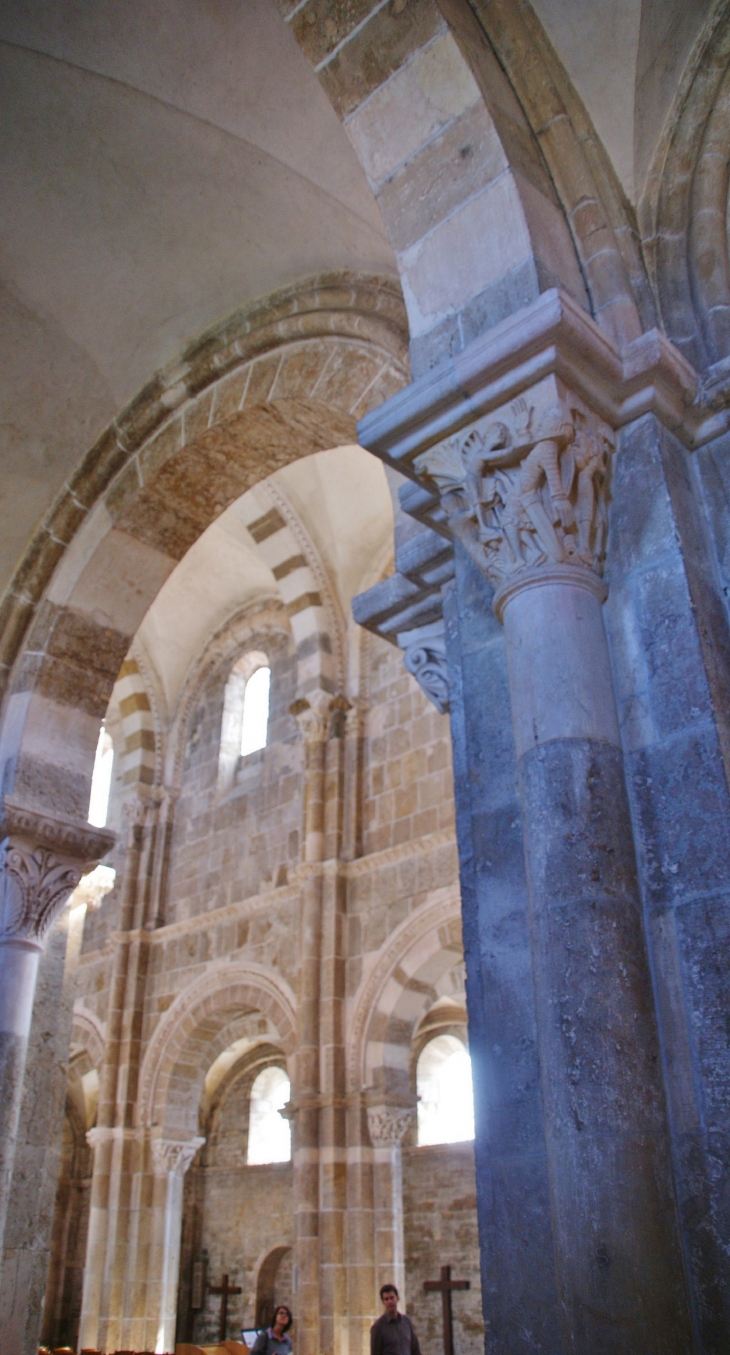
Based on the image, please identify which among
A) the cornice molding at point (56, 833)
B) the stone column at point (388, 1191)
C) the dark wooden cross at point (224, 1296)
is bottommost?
the dark wooden cross at point (224, 1296)

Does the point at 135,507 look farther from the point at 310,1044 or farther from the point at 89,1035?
the point at 89,1035

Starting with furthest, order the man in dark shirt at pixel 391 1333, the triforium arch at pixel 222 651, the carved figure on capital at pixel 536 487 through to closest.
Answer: the triforium arch at pixel 222 651 → the man in dark shirt at pixel 391 1333 → the carved figure on capital at pixel 536 487

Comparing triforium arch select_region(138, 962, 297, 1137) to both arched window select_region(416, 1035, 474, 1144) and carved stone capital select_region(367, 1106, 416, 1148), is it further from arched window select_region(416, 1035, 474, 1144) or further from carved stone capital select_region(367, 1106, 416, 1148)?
arched window select_region(416, 1035, 474, 1144)

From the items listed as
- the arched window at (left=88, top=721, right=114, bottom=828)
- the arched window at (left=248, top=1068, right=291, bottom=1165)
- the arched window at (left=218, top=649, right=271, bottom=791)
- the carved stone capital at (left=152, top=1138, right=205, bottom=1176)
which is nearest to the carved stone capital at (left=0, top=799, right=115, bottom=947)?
the carved stone capital at (left=152, top=1138, right=205, bottom=1176)

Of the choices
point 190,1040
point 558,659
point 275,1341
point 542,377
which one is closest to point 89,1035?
point 190,1040

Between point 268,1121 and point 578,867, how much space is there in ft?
42.1

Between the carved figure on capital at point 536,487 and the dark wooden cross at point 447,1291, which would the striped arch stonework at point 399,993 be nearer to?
the dark wooden cross at point 447,1291

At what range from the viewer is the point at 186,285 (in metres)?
5.97

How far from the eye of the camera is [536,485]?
286 cm

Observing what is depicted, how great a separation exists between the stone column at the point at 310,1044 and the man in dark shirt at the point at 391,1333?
2.37 m

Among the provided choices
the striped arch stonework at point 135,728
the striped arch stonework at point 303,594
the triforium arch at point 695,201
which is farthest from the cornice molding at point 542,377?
the striped arch stonework at point 135,728

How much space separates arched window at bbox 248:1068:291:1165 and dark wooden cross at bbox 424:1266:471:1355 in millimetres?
3631

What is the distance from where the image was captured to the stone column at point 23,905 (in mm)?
5008

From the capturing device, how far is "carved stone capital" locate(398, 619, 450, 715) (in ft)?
12.3
